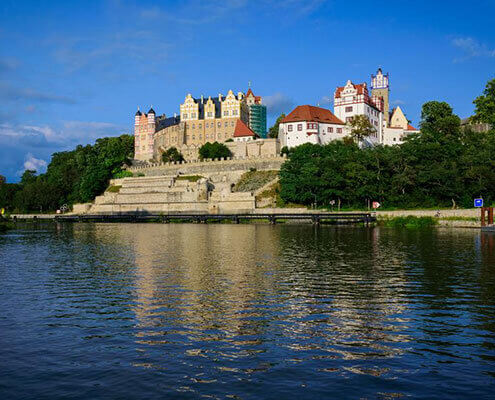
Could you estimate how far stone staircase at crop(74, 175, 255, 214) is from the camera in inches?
3223

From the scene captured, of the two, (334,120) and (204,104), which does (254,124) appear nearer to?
(204,104)

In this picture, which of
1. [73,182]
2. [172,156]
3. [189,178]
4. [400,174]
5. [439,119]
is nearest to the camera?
[400,174]

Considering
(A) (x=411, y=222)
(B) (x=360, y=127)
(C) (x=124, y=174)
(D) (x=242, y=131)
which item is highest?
(D) (x=242, y=131)

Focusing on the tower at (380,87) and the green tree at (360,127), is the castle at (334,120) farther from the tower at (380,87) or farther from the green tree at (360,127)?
the tower at (380,87)

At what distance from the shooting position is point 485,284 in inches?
754

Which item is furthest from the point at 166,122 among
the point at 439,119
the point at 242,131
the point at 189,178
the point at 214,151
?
the point at 439,119

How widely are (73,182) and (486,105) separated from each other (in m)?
85.9

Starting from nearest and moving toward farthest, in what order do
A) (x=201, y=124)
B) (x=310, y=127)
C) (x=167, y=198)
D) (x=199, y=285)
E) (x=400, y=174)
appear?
1. (x=199, y=285)
2. (x=400, y=174)
3. (x=167, y=198)
4. (x=310, y=127)
5. (x=201, y=124)

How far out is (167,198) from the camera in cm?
8850

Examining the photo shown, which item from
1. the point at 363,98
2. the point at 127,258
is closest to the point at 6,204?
the point at 363,98

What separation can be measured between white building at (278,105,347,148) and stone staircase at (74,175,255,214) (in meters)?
18.4

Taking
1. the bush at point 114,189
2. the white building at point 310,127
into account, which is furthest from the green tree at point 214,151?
the bush at point 114,189

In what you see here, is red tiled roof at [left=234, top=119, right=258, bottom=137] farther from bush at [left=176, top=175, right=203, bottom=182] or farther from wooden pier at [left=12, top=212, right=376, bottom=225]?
wooden pier at [left=12, top=212, right=376, bottom=225]

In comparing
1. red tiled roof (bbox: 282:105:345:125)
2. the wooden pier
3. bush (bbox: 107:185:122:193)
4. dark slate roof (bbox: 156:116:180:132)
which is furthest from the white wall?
dark slate roof (bbox: 156:116:180:132)
